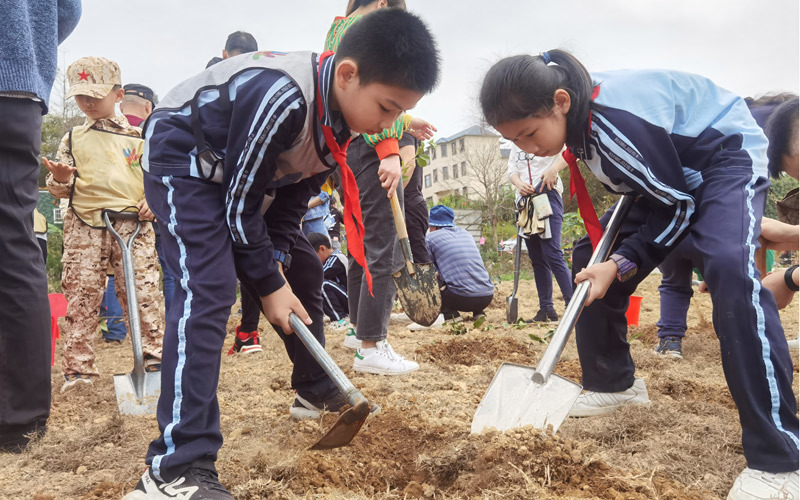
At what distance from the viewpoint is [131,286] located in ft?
10.8

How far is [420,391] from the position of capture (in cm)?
304

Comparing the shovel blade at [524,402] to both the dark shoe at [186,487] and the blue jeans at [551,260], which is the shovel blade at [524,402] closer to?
the dark shoe at [186,487]

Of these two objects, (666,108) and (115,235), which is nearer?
(666,108)

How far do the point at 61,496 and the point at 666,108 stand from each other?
2.31 metres

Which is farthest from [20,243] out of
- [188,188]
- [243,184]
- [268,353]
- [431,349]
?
[431,349]

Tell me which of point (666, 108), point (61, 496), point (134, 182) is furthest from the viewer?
point (134, 182)

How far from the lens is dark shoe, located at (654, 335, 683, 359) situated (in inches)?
151

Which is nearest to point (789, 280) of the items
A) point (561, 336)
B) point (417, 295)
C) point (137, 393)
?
point (561, 336)

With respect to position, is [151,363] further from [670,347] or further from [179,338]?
[670,347]

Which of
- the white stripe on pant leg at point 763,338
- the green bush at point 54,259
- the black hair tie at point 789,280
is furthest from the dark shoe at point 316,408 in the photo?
the green bush at point 54,259

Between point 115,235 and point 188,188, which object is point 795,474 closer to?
point 188,188

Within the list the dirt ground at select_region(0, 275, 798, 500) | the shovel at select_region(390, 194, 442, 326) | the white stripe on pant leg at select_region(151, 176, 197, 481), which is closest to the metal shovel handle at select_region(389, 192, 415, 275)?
the shovel at select_region(390, 194, 442, 326)

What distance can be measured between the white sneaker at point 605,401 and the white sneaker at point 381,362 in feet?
3.58

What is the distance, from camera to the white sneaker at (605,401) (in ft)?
8.61
